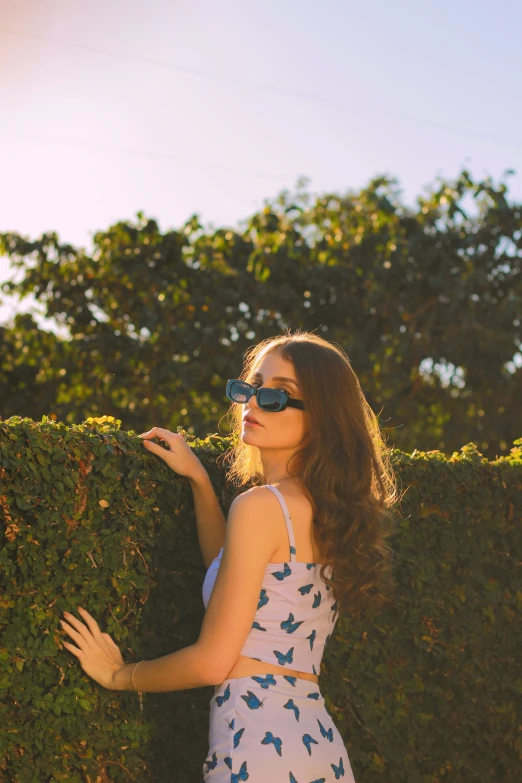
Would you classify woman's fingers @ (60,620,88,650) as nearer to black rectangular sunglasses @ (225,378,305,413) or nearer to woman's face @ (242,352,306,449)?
woman's face @ (242,352,306,449)

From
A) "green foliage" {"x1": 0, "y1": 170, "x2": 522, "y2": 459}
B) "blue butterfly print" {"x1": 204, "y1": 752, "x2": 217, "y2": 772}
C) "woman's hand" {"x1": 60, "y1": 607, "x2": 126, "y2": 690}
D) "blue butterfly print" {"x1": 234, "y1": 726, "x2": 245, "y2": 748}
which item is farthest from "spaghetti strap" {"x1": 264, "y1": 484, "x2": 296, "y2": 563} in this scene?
"green foliage" {"x1": 0, "y1": 170, "x2": 522, "y2": 459}

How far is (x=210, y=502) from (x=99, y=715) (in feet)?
2.72

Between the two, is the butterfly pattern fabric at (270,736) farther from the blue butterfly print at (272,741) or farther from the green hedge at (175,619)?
the green hedge at (175,619)

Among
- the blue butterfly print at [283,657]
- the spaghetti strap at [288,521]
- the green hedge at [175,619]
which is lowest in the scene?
the green hedge at [175,619]

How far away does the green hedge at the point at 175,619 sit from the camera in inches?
114

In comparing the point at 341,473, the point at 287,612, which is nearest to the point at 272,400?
the point at 341,473

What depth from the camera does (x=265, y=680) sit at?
281 cm

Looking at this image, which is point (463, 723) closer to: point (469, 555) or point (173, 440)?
point (469, 555)

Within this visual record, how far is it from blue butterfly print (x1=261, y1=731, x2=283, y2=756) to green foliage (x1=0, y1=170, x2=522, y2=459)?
10.1 meters

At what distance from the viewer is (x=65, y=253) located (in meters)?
13.9

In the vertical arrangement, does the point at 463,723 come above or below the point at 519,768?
above

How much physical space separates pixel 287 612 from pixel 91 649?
688 mm

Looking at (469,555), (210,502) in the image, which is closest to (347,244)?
(469,555)

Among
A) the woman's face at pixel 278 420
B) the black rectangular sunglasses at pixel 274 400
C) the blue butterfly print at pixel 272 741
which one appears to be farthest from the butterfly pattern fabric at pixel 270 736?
the black rectangular sunglasses at pixel 274 400
